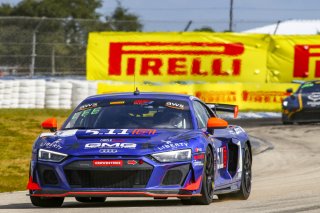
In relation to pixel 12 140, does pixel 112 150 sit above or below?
above

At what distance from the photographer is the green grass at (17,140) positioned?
1669 centimetres

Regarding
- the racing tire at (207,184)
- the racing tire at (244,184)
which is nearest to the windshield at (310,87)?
the racing tire at (244,184)

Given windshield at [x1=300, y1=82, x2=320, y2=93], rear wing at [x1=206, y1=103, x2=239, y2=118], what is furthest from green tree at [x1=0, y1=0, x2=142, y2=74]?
rear wing at [x1=206, y1=103, x2=239, y2=118]

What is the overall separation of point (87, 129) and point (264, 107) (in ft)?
78.5

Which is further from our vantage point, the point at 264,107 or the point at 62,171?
the point at 264,107

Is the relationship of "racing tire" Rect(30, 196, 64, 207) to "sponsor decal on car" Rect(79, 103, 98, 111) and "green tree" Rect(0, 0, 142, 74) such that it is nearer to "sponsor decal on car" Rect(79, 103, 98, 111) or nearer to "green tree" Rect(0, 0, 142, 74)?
"sponsor decal on car" Rect(79, 103, 98, 111)

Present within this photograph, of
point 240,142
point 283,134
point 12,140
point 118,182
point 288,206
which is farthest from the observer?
point 283,134

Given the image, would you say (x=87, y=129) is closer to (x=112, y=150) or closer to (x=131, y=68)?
(x=112, y=150)

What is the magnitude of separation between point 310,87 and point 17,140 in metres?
10.5

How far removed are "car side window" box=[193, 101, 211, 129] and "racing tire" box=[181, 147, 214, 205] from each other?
1.92ft

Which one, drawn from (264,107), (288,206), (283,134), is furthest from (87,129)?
(264,107)

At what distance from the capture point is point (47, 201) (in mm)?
10891

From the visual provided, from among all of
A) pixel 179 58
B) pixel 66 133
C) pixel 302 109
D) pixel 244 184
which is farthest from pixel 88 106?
pixel 179 58

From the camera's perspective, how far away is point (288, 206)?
11.2 metres
